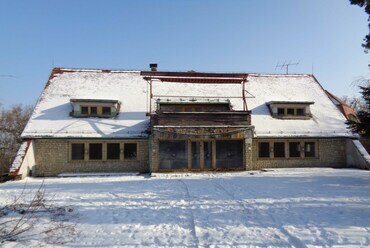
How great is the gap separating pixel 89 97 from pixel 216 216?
16322mm

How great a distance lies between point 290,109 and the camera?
23.2 metres

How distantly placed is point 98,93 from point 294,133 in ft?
46.1

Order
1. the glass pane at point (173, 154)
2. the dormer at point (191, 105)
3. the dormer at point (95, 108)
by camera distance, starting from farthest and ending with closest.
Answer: the dormer at point (191, 105), the dormer at point (95, 108), the glass pane at point (173, 154)

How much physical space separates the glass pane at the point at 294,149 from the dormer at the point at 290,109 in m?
2.14

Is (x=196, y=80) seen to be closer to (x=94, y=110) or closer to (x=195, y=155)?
(x=195, y=155)

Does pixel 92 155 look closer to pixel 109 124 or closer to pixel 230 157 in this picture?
pixel 109 124

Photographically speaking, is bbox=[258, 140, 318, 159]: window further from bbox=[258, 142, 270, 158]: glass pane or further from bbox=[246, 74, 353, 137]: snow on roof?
bbox=[246, 74, 353, 137]: snow on roof

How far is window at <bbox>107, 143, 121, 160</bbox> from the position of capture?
2050 cm

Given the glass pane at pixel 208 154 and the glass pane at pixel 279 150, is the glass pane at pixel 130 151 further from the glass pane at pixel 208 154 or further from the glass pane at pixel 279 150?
the glass pane at pixel 279 150

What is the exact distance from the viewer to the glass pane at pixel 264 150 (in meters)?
21.5

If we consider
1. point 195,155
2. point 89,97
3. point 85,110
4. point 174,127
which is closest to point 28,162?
point 85,110

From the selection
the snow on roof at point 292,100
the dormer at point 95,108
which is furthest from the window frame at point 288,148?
the dormer at point 95,108

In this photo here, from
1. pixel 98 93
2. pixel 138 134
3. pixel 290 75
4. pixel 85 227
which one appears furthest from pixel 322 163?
pixel 85 227

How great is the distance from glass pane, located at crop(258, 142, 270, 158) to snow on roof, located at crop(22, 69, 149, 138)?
25.6 feet
